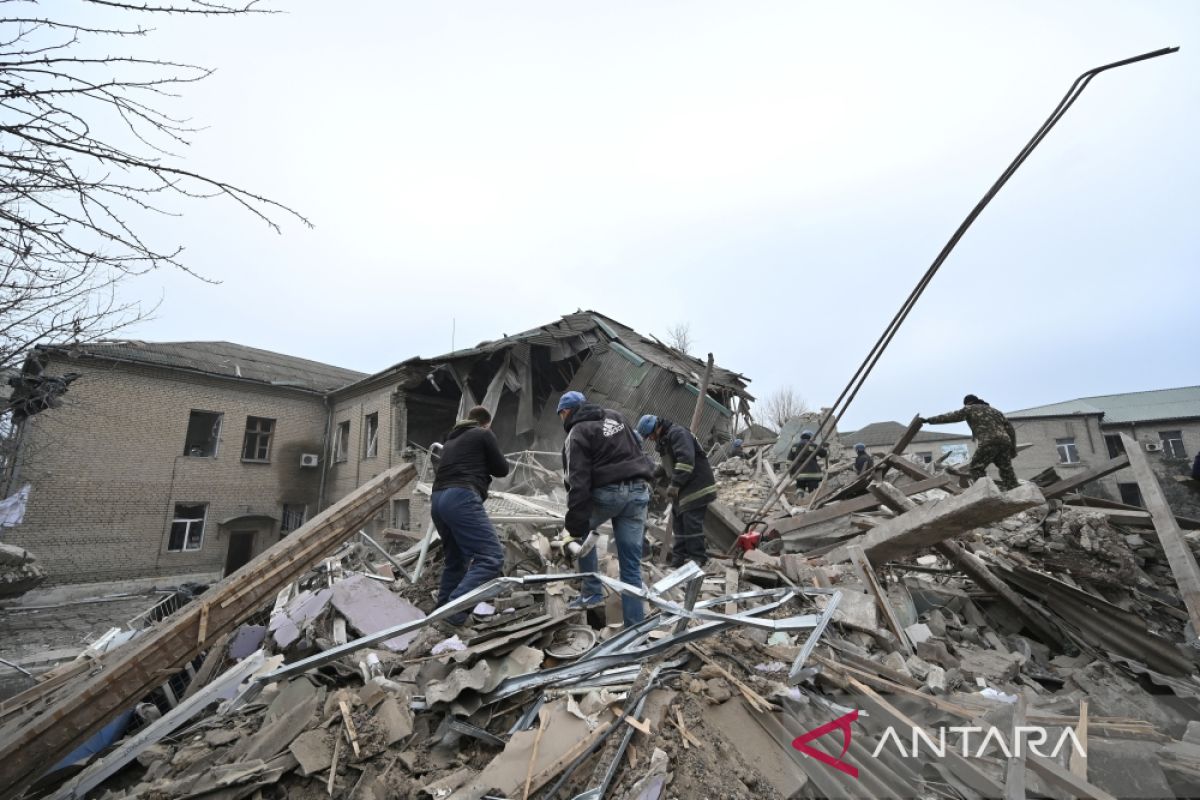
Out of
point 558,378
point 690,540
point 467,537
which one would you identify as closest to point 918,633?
point 690,540

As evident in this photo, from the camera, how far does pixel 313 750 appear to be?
2486mm

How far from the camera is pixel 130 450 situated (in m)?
16.8

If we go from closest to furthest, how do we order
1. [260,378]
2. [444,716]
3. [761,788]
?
[761,788]
[444,716]
[260,378]

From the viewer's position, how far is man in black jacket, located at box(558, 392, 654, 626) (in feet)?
13.0

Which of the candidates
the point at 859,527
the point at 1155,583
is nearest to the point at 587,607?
the point at 859,527

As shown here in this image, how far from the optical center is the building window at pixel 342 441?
63.6 feet

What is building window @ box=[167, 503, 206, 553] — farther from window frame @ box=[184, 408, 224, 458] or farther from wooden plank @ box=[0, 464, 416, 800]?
wooden plank @ box=[0, 464, 416, 800]

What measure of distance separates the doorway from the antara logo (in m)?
21.7

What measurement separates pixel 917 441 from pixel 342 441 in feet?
122

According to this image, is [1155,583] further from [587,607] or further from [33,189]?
[33,189]

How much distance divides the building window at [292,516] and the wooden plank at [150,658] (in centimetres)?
1758

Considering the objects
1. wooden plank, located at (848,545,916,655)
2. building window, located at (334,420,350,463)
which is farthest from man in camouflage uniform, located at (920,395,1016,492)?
building window, located at (334,420,350,463)

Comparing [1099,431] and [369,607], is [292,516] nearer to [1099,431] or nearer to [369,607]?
[369,607]

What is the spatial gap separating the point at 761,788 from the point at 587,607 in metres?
1.99
